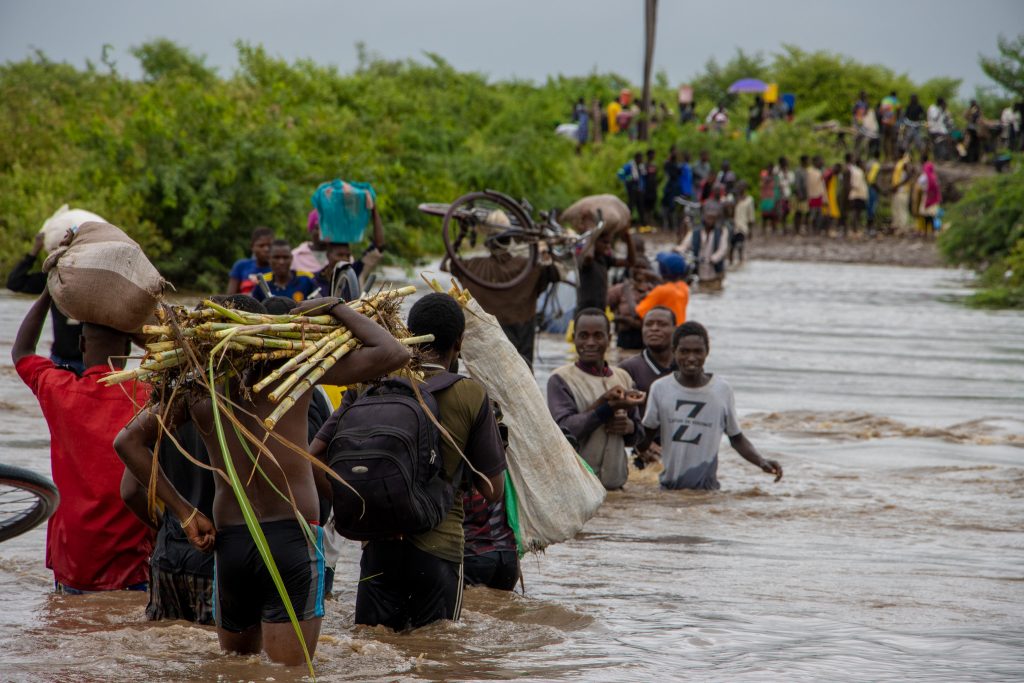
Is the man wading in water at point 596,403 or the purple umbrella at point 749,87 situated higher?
the purple umbrella at point 749,87

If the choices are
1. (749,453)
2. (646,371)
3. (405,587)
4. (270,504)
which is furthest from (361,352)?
(646,371)

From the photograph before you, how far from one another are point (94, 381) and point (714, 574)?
11.2ft

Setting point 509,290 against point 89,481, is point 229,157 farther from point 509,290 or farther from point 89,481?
point 89,481

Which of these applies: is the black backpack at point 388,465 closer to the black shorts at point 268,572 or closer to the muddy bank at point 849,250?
the black shorts at point 268,572

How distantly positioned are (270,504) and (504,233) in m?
7.20

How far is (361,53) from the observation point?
67.2 m

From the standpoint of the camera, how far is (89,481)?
17.8 ft

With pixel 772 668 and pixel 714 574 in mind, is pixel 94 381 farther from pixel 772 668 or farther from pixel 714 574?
pixel 714 574

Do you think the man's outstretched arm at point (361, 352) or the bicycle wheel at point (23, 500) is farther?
the man's outstretched arm at point (361, 352)

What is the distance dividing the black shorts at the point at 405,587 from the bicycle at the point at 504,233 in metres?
6.22

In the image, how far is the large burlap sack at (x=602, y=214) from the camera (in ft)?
41.3

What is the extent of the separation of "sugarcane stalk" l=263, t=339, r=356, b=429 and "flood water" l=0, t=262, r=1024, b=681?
2.92ft

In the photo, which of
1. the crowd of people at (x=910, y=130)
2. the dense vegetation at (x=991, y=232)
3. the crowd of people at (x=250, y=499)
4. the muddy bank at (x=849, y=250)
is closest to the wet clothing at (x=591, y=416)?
the crowd of people at (x=250, y=499)

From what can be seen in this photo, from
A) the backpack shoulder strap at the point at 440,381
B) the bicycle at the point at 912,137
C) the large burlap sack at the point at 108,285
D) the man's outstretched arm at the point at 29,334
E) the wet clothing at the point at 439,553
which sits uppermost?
the bicycle at the point at 912,137
